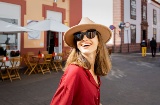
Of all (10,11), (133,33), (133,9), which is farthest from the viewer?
(133,33)

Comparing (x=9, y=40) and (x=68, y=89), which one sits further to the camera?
(x=9, y=40)

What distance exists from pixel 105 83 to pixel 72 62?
6638mm

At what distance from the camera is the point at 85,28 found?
2.02 meters

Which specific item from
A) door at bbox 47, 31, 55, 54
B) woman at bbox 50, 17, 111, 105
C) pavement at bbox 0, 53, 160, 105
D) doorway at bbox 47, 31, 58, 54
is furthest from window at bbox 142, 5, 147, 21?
woman at bbox 50, 17, 111, 105

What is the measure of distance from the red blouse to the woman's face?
0.82 ft

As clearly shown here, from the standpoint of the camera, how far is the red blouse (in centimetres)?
158

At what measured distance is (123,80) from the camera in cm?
897

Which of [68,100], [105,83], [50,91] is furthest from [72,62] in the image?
[105,83]

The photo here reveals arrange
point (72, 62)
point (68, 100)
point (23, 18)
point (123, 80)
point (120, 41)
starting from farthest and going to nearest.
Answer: point (120, 41)
point (23, 18)
point (123, 80)
point (72, 62)
point (68, 100)

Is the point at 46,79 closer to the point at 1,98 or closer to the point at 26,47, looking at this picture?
the point at 1,98

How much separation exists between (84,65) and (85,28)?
14.8 inches

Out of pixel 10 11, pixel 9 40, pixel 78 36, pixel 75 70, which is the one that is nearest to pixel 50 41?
pixel 9 40

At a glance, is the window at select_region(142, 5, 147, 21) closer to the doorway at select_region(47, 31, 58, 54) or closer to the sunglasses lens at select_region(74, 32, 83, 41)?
the doorway at select_region(47, 31, 58, 54)

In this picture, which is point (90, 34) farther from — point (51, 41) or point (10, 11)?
point (51, 41)
